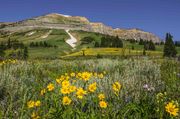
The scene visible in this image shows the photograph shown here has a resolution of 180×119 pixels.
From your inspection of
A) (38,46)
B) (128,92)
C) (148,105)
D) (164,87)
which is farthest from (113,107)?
(38,46)

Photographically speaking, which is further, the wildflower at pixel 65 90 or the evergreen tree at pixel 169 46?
the evergreen tree at pixel 169 46

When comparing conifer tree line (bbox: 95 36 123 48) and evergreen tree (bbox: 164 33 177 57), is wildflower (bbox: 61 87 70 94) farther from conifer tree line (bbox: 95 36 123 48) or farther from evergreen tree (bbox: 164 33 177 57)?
conifer tree line (bbox: 95 36 123 48)

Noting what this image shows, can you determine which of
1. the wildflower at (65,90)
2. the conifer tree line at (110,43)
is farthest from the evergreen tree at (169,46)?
the wildflower at (65,90)

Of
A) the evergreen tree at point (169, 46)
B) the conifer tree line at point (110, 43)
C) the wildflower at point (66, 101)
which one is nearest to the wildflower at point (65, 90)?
the wildflower at point (66, 101)

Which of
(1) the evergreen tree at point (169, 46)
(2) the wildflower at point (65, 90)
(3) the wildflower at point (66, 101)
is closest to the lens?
(3) the wildflower at point (66, 101)

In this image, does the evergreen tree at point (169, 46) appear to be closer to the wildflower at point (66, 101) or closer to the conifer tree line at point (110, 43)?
the conifer tree line at point (110, 43)

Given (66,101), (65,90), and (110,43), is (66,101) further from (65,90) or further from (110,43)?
(110,43)

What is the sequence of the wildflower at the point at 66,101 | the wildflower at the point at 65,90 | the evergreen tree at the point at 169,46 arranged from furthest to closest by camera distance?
the evergreen tree at the point at 169,46 → the wildflower at the point at 65,90 → the wildflower at the point at 66,101

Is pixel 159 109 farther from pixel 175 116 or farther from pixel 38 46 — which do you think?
pixel 38 46

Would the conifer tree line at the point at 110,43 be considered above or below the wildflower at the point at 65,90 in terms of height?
below

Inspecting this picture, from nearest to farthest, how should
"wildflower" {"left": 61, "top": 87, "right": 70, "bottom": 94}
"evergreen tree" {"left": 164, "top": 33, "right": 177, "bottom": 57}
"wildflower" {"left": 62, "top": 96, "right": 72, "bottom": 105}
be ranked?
1. "wildflower" {"left": 62, "top": 96, "right": 72, "bottom": 105}
2. "wildflower" {"left": 61, "top": 87, "right": 70, "bottom": 94}
3. "evergreen tree" {"left": 164, "top": 33, "right": 177, "bottom": 57}

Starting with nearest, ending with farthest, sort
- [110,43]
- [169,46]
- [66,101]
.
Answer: [66,101] < [169,46] < [110,43]

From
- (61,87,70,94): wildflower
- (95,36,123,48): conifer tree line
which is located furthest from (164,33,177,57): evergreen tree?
(61,87,70,94): wildflower

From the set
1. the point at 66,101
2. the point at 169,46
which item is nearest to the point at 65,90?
the point at 66,101
